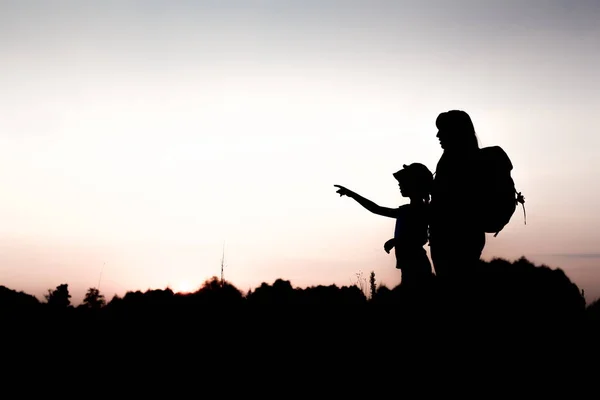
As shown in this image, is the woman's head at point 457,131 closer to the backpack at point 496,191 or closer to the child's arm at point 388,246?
the backpack at point 496,191

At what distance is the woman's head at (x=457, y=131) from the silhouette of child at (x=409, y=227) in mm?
1320

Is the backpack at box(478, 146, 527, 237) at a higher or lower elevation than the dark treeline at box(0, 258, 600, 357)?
higher

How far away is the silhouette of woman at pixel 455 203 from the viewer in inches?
127

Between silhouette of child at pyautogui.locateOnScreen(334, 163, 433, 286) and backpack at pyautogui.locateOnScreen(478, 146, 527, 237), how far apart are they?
1.60 m

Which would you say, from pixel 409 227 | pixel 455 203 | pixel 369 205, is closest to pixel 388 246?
pixel 409 227

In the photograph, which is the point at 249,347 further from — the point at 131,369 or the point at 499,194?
the point at 499,194

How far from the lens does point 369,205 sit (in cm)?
497

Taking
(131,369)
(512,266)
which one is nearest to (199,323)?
(131,369)

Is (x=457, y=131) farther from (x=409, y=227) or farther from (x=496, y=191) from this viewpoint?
(x=409, y=227)

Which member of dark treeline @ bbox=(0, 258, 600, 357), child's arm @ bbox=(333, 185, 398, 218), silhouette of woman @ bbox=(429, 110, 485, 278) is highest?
child's arm @ bbox=(333, 185, 398, 218)

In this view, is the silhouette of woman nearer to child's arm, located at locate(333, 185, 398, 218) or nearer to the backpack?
the backpack

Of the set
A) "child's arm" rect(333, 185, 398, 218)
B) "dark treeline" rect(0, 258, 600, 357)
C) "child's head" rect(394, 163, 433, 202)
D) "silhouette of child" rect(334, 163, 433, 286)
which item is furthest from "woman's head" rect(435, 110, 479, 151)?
"child's arm" rect(333, 185, 398, 218)

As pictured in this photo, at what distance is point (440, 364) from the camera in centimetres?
295

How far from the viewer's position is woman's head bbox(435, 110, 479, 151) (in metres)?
3.40
